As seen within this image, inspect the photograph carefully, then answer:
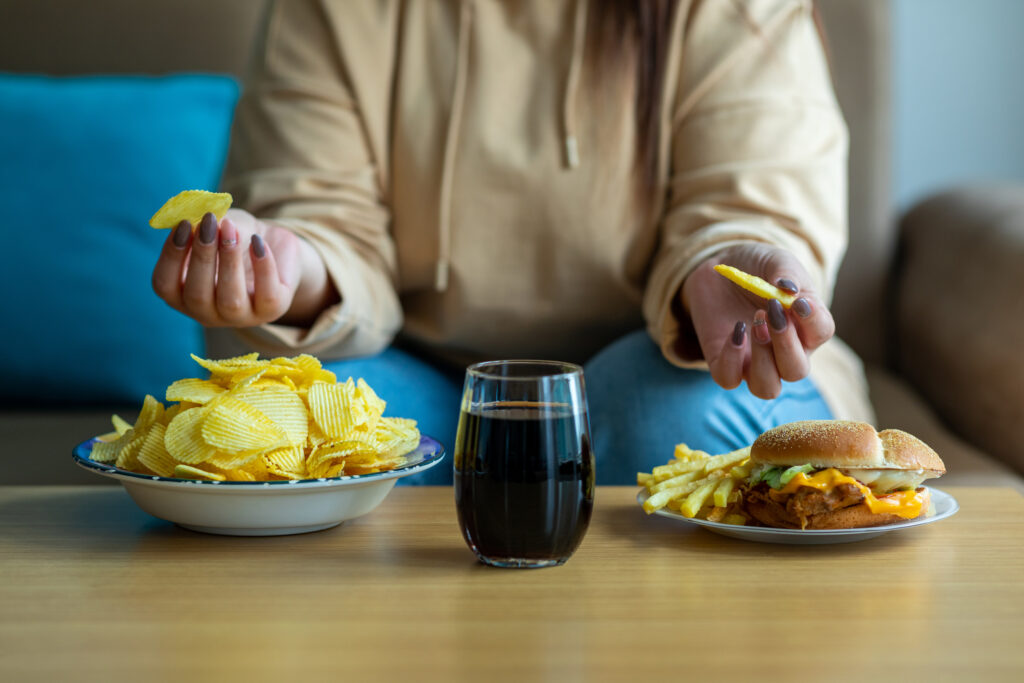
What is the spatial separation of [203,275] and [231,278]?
0.02 meters

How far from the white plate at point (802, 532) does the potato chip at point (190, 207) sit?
0.40m

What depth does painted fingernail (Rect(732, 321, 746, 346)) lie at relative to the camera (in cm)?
79

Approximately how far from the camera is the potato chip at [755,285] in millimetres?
690

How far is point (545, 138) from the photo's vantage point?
1.25 metres

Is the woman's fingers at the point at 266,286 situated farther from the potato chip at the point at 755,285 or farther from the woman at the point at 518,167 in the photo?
the potato chip at the point at 755,285

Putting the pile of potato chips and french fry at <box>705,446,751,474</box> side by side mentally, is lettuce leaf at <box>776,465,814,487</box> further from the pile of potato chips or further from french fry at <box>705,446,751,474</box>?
the pile of potato chips

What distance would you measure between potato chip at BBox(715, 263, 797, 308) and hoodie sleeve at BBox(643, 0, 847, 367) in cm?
37

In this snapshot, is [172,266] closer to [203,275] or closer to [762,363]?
[203,275]

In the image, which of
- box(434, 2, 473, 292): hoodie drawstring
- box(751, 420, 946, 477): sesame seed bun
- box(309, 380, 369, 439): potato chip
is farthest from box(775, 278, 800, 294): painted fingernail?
box(434, 2, 473, 292): hoodie drawstring

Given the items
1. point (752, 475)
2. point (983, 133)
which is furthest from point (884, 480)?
point (983, 133)

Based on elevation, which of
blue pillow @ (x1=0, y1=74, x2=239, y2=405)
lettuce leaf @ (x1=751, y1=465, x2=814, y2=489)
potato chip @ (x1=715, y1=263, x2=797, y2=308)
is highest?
potato chip @ (x1=715, y1=263, x2=797, y2=308)

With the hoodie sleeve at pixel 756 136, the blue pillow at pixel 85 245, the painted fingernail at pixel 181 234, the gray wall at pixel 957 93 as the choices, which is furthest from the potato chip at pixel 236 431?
the gray wall at pixel 957 93

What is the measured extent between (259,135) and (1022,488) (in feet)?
3.46

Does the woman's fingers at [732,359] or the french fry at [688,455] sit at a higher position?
the woman's fingers at [732,359]
